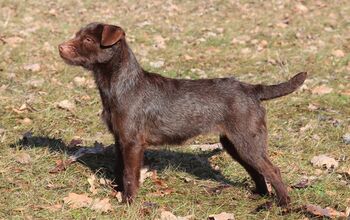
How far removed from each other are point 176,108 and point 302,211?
1615 mm

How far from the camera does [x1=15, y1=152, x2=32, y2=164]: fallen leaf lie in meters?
5.73

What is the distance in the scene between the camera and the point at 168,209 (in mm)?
4996

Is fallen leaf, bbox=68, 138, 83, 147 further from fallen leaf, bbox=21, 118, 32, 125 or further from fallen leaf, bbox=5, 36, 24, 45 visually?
fallen leaf, bbox=5, 36, 24, 45

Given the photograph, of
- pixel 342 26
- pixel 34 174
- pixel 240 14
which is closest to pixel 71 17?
pixel 240 14

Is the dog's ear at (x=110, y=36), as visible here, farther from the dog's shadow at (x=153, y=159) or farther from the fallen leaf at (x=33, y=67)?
the fallen leaf at (x=33, y=67)

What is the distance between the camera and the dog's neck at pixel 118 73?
5.32m

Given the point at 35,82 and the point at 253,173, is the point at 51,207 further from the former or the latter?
the point at 35,82

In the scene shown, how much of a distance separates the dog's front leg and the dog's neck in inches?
22.1

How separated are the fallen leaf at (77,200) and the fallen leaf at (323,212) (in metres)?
2.09

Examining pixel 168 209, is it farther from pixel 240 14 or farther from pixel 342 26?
pixel 240 14

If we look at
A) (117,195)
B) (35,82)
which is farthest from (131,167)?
(35,82)

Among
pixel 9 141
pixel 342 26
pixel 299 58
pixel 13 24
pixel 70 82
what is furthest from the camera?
pixel 342 26

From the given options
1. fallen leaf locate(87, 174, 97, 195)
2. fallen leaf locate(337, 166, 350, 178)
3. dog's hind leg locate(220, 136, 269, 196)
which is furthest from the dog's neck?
fallen leaf locate(337, 166, 350, 178)

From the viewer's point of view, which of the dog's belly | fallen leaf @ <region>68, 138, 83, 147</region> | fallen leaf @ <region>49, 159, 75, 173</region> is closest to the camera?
the dog's belly
